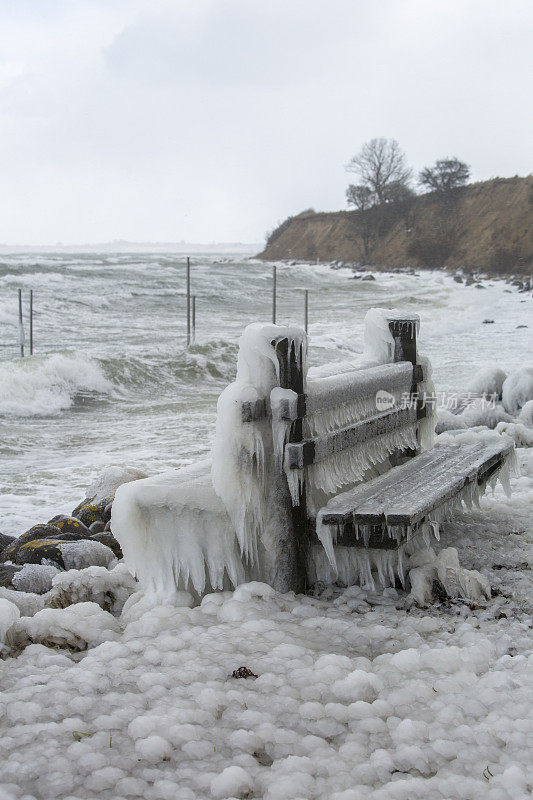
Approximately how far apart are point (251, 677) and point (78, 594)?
4.73 feet

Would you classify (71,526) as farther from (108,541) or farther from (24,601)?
(24,601)

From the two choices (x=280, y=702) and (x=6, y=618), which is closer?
(x=280, y=702)

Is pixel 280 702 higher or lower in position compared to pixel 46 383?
higher

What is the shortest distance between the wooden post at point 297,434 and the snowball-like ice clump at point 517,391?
23.2 feet

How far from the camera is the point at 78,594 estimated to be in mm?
4129

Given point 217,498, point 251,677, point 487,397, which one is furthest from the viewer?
point 487,397

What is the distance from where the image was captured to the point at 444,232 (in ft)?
248

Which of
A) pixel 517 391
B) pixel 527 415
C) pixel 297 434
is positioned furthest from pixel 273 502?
pixel 517 391

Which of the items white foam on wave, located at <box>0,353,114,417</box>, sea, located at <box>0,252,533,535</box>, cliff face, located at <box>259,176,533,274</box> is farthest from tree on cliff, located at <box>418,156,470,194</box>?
white foam on wave, located at <box>0,353,114,417</box>

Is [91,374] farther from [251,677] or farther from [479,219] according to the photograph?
[479,219]

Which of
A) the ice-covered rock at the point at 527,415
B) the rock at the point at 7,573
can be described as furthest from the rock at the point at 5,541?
the ice-covered rock at the point at 527,415

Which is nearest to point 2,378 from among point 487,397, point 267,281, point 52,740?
point 487,397

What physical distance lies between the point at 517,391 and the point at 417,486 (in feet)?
22.1

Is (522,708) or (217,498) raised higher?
(217,498)
